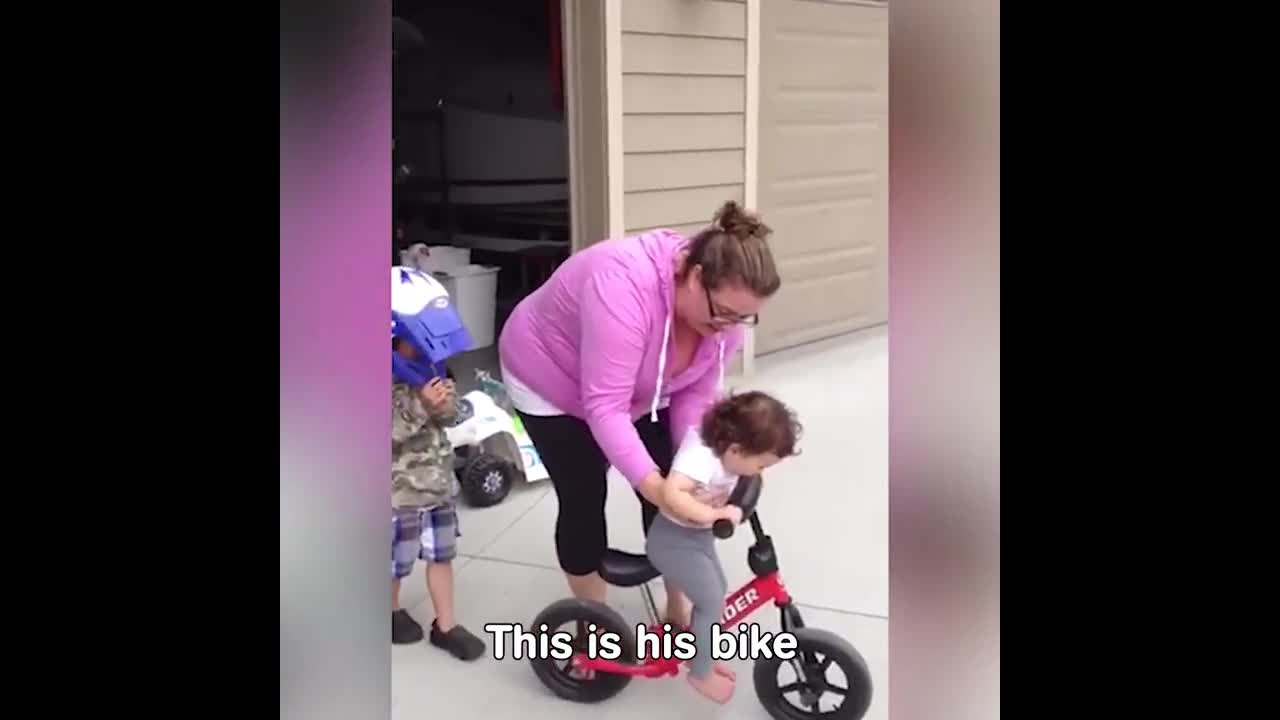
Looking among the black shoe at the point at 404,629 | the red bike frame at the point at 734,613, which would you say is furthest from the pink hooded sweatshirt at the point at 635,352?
the black shoe at the point at 404,629

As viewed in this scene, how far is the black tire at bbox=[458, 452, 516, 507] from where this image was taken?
1.41m

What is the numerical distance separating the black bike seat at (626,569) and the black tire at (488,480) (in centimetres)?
32

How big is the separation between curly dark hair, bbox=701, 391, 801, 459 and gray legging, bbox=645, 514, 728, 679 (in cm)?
9

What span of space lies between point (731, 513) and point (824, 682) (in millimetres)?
190

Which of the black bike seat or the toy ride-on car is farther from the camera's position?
the toy ride-on car

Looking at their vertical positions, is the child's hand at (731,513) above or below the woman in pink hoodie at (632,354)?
below

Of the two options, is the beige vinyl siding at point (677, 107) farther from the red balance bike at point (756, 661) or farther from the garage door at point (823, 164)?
the red balance bike at point (756, 661)

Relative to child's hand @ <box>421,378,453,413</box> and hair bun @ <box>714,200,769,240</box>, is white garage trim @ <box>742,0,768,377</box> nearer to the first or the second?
hair bun @ <box>714,200,769,240</box>

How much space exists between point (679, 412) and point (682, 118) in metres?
0.35

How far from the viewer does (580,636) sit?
107 centimetres

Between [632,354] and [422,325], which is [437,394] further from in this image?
[632,354]

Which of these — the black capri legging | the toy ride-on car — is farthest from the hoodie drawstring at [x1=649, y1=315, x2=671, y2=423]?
the toy ride-on car

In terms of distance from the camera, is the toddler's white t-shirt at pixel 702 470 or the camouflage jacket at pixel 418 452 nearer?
the toddler's white t-shirt at pixel 702 470

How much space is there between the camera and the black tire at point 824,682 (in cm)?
101
